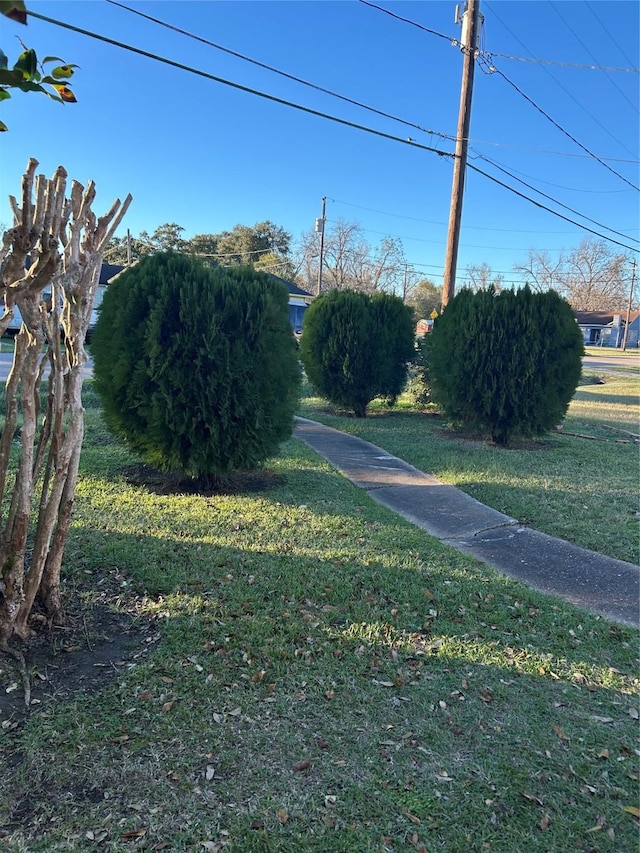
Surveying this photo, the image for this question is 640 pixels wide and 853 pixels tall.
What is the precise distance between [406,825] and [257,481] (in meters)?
4.33

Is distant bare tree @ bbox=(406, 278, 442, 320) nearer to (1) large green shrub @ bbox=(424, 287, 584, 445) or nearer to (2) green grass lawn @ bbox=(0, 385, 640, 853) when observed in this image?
(1) large green shrub @ bbox=(424, 287, 584, 445)

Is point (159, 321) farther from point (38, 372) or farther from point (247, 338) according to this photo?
point (38, 372)

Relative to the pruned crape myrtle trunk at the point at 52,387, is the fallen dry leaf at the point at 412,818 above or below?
below

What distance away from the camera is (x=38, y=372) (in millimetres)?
2701

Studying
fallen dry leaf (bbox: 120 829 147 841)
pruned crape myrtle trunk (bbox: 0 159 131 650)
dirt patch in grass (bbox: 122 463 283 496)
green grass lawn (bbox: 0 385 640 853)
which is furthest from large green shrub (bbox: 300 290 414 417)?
fallen dry leaf (bbox: 120 829 147 841)

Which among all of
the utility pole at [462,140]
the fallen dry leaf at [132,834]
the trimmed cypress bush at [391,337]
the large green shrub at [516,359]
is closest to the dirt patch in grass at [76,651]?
the fallen dry leaf at [132,834]

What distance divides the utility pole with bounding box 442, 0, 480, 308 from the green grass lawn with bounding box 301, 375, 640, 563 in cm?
305

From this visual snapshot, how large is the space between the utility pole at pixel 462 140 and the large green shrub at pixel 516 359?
2.77 m

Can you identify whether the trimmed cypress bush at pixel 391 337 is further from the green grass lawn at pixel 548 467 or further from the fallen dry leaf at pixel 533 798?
the fallen dry leaf at pixel 533 798

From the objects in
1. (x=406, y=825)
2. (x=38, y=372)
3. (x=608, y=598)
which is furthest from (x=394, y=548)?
(x=38, y=372)

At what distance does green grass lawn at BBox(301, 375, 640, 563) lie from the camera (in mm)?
5113

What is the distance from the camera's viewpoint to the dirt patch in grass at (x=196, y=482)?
5.67m

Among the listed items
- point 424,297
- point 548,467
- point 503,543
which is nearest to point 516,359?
point 548,467

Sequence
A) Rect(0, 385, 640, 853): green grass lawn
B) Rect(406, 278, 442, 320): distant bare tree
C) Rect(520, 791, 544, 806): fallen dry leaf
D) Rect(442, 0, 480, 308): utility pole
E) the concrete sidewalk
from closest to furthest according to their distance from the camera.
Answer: Rect(0, 385, 640, 853): green grass lawn
Rect(520, 791, 544, 806): fallen dry leaf
the concrete sidewalk
Rect(442, 0, 480, 308): utility pole
Rect(406, 278, 442, 320): distant bare tree
